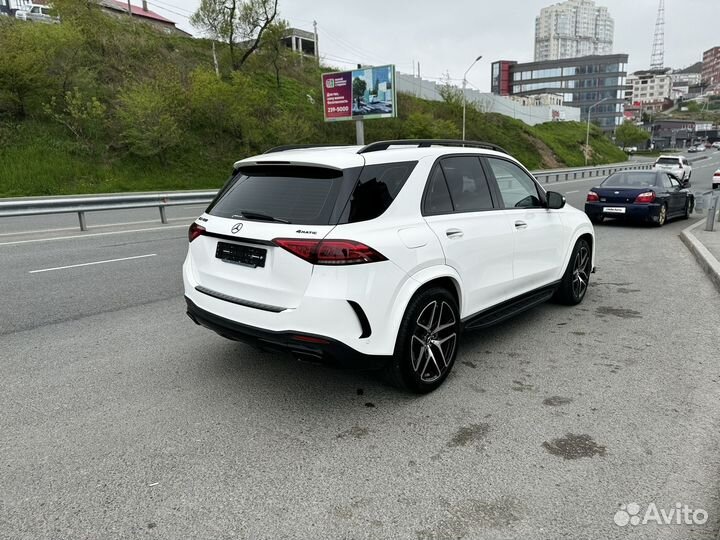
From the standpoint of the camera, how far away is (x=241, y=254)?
3600 millimetres

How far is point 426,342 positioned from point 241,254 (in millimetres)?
1457

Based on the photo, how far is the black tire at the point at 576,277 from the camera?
5.92 m

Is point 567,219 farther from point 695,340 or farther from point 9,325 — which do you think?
point 9,325

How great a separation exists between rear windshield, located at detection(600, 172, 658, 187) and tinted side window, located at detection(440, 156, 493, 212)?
10643 millimetres

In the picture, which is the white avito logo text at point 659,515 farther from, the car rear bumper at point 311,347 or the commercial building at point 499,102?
the commercial building at point 499,102

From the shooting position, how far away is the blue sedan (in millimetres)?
12914

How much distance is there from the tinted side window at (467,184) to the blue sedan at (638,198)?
33.2 feet

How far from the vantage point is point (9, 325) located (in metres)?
5.39

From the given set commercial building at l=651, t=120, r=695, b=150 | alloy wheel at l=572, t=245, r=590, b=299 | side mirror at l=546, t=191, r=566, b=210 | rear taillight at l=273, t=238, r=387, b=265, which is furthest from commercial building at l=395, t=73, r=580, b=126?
commercial building at l=651, t=120, r=695, b=150

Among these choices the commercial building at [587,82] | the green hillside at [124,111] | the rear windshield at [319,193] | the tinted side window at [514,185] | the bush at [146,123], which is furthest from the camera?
the commercial building at [587,82]

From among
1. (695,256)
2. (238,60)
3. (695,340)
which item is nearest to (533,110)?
(238,60)

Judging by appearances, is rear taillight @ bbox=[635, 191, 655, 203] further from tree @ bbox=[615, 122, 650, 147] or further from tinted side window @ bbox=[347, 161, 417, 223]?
tree @ bbox=[615, 122, 650, 147]

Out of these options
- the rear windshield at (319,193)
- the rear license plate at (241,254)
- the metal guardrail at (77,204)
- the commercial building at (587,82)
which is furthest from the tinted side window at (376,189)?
the commercial building at (587,82)

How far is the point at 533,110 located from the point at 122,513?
282ft
